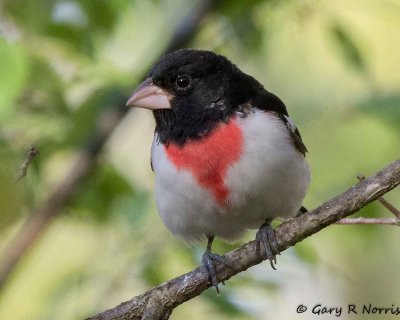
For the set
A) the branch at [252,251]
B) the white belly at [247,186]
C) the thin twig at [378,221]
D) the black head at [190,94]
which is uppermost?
the black head at [190,94]

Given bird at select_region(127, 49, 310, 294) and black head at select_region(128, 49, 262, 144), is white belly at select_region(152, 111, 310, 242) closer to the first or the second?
bird at select_region(127, 49, 310, 294)

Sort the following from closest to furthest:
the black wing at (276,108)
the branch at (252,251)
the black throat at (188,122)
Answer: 1. the branch at (252,251)
2. the black throat at (188,122)
3. the black wing at (276,108)

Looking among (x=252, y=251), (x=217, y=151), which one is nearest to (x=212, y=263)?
(x=252, y=251)

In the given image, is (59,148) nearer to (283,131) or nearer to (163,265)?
(163,265)

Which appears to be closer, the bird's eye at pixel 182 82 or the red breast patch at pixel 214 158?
the red breast patch at pixel 214 158

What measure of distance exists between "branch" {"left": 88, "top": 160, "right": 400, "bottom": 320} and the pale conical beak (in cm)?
93

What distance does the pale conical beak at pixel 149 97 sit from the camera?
4020 millimetres

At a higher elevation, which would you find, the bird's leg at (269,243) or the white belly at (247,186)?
the white belly at (247,186)

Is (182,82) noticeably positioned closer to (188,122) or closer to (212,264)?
(188,122)

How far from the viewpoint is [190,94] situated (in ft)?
13.5

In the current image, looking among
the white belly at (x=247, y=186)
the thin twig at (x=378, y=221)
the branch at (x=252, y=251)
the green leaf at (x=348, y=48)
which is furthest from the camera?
the green leaf at (x=348, y=48)

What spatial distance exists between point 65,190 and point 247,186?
3.70 ft

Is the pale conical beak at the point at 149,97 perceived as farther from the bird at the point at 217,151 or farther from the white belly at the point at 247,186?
the white belly at the point at 247,186

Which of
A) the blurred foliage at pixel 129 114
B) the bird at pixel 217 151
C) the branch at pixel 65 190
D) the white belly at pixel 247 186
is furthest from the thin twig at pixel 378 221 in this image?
the branch at pixel 65 190
